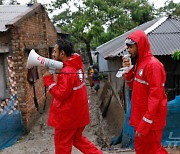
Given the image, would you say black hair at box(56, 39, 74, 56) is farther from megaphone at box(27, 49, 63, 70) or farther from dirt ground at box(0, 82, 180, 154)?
dirt ground at box(0, 82, 180, 154)

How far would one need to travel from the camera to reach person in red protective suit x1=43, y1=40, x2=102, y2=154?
3.41m

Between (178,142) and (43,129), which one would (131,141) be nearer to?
(178,142)

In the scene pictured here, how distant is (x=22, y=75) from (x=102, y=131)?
227 cm

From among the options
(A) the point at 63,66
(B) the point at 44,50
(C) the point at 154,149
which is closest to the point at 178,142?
(C) the point at 154,149

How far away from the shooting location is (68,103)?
139 inches

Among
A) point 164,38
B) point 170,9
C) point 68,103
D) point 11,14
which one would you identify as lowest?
point 68,103

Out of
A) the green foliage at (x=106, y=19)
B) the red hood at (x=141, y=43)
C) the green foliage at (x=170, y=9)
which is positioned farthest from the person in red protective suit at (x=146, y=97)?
the green foliage at (x=170, y=9)

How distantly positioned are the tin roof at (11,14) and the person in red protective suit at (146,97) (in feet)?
11.9

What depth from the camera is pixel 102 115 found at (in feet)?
25.6

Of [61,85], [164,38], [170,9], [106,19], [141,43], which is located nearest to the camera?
[141,43]

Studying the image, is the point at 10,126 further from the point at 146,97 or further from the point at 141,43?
the point at 141,43

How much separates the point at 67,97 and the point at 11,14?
4.54 meters

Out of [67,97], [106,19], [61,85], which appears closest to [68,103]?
[67,97]

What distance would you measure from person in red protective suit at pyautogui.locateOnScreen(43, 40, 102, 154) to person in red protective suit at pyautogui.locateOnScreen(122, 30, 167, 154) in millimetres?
702
